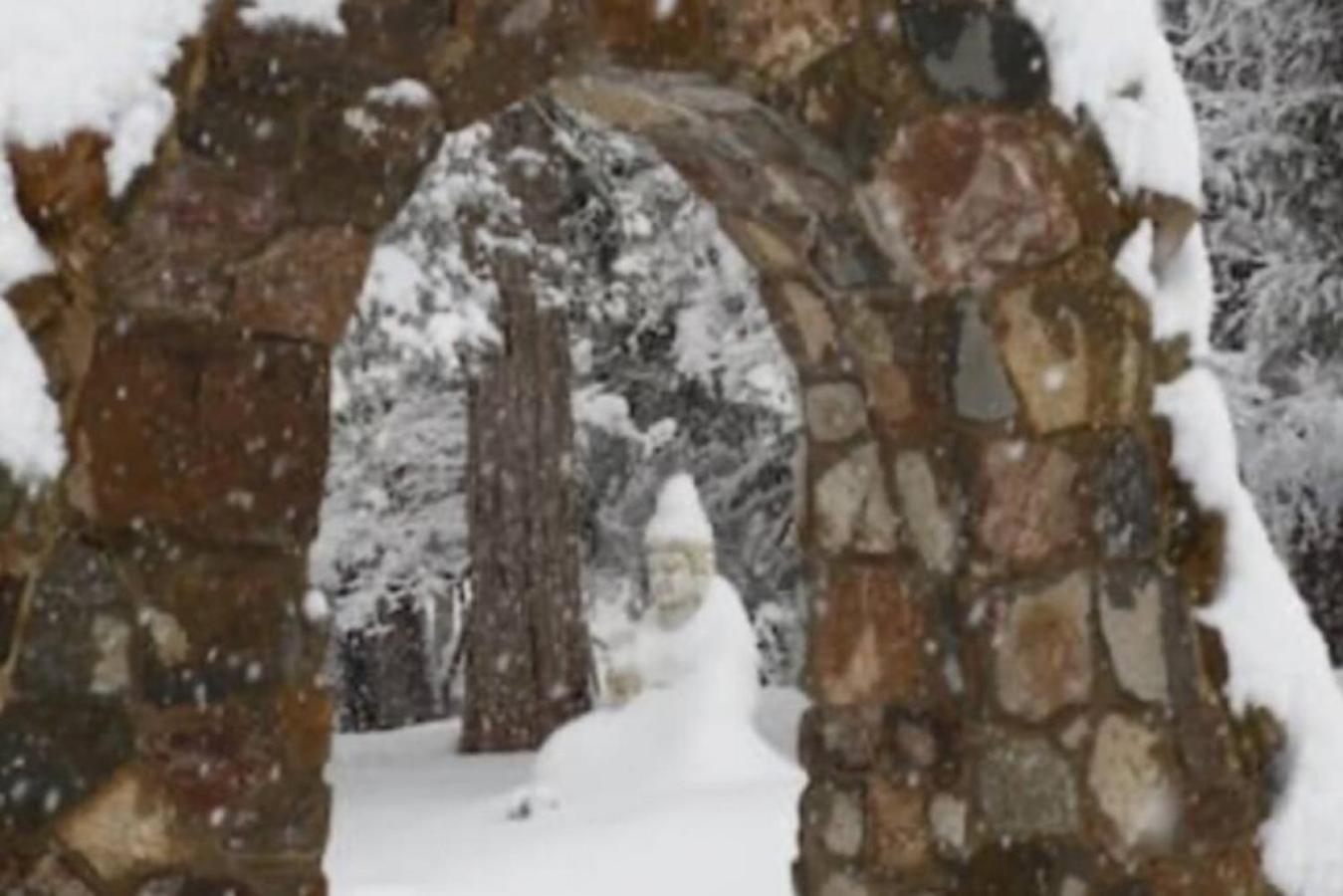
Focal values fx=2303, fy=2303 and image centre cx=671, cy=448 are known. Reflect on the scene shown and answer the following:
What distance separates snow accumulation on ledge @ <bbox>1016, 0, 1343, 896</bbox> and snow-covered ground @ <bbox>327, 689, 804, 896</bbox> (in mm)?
4132

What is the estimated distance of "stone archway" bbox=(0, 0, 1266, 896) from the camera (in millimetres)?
3748

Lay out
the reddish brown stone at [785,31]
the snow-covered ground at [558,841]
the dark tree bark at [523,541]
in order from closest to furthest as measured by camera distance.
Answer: the reddish brown stone at [785,31], the snow-covered ground at [558,841], the dark tree bark at [523,541]

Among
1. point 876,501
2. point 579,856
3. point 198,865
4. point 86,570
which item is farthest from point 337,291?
point 579,856

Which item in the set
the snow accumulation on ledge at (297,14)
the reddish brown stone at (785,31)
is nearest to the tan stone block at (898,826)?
the reddish brown stone at (785,31)

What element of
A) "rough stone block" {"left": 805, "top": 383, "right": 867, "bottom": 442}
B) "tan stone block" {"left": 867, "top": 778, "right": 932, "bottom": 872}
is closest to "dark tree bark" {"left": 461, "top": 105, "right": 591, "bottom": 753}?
"rough stone block" {"left": 805, "top": 383, "right": 867, "bottom": 442}

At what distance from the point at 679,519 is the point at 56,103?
999 centimetres

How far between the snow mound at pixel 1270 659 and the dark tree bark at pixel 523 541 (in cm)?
884

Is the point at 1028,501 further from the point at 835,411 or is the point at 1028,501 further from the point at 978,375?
the point at 835,411

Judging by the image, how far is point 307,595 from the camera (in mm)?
4020

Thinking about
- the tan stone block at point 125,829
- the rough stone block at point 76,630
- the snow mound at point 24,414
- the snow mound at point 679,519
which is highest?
the snow mound at point 679,519

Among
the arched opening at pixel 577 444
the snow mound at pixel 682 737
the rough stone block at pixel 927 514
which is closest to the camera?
the rough stone block at pixel 927 514

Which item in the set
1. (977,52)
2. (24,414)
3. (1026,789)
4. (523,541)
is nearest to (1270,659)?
(1026,789)

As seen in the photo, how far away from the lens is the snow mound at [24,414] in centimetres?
349

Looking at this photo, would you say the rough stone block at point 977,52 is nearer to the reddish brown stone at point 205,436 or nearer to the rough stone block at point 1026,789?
the rough stone block at point 1026,789
